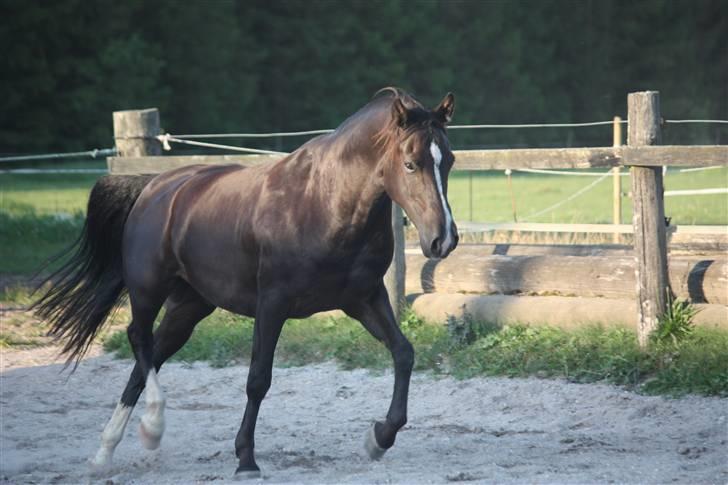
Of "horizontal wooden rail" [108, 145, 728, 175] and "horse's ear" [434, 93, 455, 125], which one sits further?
"horizontal wooden rail" [108, 145, 728, 175]

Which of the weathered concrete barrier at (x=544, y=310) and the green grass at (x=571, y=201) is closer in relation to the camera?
the weathered concrete barrier at (x=544, y=310)

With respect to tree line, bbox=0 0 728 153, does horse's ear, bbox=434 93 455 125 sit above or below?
below

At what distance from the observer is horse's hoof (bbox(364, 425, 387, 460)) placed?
5.27 meters

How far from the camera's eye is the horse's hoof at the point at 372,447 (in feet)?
17.3

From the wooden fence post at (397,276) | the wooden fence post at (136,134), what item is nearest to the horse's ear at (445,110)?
the wooden fence post at (397,276)

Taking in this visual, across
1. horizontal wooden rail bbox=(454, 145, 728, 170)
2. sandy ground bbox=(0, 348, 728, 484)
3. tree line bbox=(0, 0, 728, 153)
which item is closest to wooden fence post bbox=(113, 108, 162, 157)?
sandy ground bbox=(0, 348, 728, 484)

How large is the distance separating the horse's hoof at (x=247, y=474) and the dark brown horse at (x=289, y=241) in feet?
0.06

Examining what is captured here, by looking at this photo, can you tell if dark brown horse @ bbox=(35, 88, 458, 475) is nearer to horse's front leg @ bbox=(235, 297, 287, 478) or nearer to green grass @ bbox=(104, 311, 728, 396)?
horse's front leg @ bbox=(235, 297, 287, 478)

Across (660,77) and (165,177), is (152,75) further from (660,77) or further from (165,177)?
(165,177)

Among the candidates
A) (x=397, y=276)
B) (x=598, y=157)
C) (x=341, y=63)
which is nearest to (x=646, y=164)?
(x=598, y=157)

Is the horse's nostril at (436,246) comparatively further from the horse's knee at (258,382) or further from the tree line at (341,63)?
the tree line at (341,63)

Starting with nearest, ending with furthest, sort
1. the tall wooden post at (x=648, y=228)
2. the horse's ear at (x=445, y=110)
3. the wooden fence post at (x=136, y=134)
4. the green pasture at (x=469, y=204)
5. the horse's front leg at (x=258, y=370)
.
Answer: the horse's ear at (x=445, y=110) → the horse's front leg at (x=258, y=370) → the tall wooden post at (x=648, y=228) → the wooden fence post at (x=136, y=134) → the green pasture at (x=469, y=204)

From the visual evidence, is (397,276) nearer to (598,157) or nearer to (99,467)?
(598,157)

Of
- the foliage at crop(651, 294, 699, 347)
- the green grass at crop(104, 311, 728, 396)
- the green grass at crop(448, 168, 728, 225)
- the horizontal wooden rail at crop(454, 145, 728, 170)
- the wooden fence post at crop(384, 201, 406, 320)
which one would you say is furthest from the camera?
the green grass at crop(448, 168, 728, 225)
